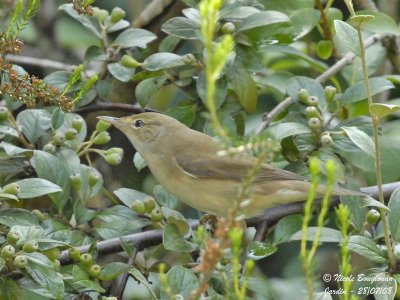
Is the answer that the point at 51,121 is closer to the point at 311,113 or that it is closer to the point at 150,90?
the point at 150,90

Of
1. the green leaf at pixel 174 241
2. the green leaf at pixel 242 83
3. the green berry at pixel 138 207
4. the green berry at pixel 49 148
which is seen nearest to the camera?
the green leaf at pixel 174 241

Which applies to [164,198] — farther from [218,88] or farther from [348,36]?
[348,36]

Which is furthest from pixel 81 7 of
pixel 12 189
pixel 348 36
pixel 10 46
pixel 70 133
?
pixel 348 36

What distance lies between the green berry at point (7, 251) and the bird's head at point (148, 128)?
1.04m

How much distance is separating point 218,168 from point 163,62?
0.45m

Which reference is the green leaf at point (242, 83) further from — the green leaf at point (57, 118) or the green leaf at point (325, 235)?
the green leaf at point (325, 235)

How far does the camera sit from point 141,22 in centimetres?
376

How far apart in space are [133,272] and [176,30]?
1.12 meters

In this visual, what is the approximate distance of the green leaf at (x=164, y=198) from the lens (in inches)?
123

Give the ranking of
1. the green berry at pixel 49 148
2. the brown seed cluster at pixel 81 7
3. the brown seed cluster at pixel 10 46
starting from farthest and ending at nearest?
the green berry at pixel 49 148, the brown seed cluster at pixel 81 7, the brown seed cluster at pixel 10 46

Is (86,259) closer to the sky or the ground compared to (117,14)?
closer to the ground

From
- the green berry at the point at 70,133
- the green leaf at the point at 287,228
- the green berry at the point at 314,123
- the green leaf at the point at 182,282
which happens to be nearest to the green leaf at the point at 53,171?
the green berry at the point at 70,133

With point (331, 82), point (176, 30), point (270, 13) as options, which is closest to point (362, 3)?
point (331, 82)

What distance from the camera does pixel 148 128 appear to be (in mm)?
3404
